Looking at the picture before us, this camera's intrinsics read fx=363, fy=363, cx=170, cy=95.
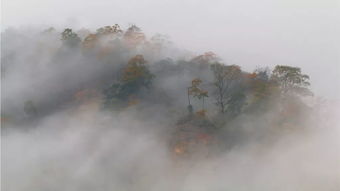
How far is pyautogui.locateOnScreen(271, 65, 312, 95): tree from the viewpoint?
176 ft

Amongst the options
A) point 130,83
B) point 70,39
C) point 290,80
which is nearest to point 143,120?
point 130,83

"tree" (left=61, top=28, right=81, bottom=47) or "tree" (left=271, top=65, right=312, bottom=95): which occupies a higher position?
"tree" (left=61, top=28, right=81, bottom=47)

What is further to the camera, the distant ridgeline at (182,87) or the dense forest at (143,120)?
the distant ridgeline at (182,87)

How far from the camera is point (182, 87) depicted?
68.8 metres

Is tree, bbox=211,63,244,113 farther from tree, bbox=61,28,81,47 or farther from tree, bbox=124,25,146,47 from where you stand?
tree, bbox=61,28,81,47

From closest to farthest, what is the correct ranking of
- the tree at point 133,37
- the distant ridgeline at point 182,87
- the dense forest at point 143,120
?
the dense forest at point 143,120, the distant ridgeline at point 182,87, the tree at point 133,37

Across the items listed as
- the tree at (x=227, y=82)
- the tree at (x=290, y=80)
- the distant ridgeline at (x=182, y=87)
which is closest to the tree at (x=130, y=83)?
the distant ridgeline at (x=182, y=87)

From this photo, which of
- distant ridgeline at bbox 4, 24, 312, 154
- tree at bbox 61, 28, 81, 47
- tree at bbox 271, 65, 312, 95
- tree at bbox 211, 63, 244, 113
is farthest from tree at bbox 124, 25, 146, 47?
tree at bbox 271, 65, 312, 95

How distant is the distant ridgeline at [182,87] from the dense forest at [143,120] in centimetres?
17

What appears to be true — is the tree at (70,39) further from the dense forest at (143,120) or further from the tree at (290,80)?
the tree at (290,80)

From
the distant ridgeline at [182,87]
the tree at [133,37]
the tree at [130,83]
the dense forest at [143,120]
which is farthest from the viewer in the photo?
the tree at [133,37]

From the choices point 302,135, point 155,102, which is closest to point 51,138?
point 155,102

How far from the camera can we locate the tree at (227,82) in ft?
188

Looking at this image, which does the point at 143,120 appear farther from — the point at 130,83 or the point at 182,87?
the point at 182,87
